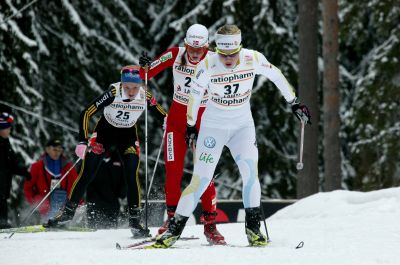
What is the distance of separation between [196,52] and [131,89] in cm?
91

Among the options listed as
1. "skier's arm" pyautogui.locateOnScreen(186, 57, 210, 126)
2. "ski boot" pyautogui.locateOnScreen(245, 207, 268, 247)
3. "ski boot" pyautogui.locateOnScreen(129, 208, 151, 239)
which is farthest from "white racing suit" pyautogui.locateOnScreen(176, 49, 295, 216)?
"ski boot" pyautogui.locateOnScreen(129, 208, 151, 239)

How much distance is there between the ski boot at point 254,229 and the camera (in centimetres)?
868

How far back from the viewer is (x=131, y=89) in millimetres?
9961

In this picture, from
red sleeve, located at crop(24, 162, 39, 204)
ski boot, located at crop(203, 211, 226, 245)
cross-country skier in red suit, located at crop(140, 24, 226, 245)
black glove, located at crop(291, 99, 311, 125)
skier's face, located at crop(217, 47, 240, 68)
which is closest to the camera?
skier's face, located at crop(217, 47, 240, 68)

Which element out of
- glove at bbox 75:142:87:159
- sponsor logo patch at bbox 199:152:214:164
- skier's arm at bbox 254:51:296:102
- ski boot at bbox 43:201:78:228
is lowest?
ski boot at bbox 43:201:78:228

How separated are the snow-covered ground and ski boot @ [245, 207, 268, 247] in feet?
0.59

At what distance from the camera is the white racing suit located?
8.55m

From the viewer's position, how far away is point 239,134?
8734mm

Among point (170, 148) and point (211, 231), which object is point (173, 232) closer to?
point (211, 231)

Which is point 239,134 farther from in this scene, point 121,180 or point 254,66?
point 121,180

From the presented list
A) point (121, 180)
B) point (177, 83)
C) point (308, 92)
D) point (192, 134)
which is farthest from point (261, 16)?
point (192, 134)

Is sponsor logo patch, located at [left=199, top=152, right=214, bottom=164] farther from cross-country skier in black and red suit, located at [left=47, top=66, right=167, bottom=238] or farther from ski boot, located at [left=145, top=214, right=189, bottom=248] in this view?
cross-country skier in black and red suit, located at [left=47, top=66, right=167, bottom=238]

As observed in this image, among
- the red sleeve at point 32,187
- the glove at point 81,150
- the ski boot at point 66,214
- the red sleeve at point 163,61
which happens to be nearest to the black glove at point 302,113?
the red sleeve at point 163,61

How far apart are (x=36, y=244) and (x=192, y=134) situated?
1854mm
